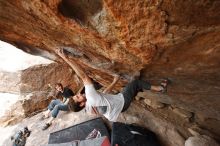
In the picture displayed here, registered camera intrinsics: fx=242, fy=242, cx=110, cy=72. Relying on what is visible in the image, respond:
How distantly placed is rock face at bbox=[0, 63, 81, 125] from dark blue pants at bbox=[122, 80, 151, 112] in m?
4.95

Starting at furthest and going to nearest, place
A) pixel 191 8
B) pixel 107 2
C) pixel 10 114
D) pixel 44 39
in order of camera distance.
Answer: pixel 10 114
pixel 44 39
pixel 107 2
pixel 191 8

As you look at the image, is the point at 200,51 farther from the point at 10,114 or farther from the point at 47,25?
the point at 10,114

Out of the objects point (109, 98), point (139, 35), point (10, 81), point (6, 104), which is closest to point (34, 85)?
point (10, 81)

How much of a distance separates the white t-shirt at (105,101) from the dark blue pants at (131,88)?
3.7 inches

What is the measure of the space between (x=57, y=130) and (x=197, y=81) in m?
4.62

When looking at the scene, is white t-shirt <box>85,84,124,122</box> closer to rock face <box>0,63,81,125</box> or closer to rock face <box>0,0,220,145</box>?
rock face <box>0,0,220,145</box>

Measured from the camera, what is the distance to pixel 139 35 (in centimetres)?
297

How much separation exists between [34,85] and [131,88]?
578cm

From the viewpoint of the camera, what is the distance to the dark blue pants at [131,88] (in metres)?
4.47

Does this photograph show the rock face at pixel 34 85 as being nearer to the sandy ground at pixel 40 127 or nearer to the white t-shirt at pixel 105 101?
the sandy ground at pixel 40 127

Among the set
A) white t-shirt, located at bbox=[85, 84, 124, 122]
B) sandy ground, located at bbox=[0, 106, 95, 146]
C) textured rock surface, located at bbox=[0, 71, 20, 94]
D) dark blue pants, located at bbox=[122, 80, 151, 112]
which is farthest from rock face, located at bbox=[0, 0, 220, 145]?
textured rock surface, located at bbox=[0, 71, 20, 94]

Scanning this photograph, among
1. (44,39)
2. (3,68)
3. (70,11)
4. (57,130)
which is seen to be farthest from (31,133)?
(70,11)

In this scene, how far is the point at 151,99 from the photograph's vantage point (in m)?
6.24

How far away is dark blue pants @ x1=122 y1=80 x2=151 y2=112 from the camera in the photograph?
4469 mm
